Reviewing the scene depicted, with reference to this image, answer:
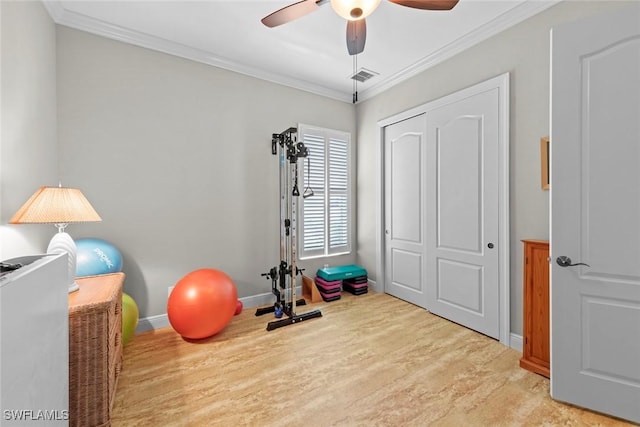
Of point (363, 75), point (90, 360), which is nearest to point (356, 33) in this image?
point (363, 75)

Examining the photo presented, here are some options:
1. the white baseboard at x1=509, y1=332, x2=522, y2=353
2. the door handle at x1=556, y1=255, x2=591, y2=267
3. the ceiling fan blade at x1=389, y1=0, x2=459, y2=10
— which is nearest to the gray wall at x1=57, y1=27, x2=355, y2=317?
the ceiling fan blade at x1=389, y1=0, x2=459, y2=10

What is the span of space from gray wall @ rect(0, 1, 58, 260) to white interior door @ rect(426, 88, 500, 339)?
335 cm

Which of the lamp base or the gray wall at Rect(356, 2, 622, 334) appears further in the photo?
the gray wall at Rect(356, 2, 622, 334)

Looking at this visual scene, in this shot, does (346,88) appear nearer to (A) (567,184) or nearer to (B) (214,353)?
(A) (567,184)

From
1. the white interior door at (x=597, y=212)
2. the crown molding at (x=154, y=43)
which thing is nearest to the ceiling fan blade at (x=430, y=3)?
the white interior door at (x=597, y=212)

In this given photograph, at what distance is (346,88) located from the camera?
379 cm

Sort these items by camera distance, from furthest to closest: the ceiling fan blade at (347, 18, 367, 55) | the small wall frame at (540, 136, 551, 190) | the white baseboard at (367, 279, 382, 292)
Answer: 1. the white baseboard at (367, 279, 382, 292)
2. the small wall frame at (540, 136, 551, 190)
3. the ceiling fan blade at (347, 18, 367, 55)

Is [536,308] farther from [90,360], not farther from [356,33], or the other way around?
[90,360]

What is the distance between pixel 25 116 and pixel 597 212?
11.7ft

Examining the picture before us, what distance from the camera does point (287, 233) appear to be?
3.10 m

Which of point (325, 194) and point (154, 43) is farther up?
point (154, 43)

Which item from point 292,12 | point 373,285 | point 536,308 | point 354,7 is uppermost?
point 292,12

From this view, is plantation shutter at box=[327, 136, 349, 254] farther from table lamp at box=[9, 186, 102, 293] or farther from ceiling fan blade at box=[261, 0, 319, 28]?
table lamp at box=[9, 186, 102, 293]

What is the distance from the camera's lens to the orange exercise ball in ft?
7.60
